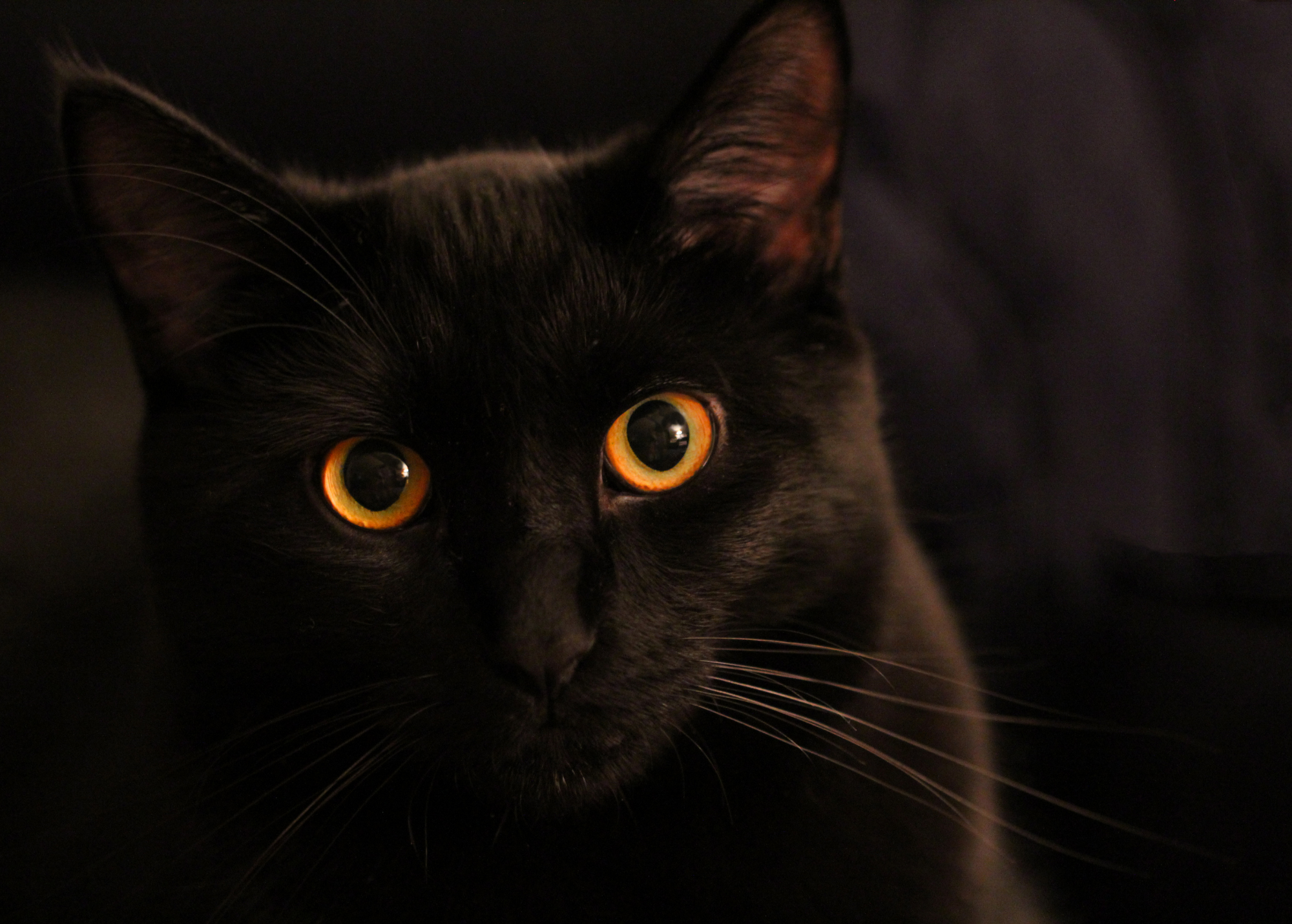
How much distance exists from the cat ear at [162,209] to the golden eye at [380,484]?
0.54ft

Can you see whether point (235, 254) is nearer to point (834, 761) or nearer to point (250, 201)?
point (250, 201)

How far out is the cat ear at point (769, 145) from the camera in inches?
28.6

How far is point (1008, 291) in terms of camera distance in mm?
1312

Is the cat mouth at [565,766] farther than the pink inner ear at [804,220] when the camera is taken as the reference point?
No

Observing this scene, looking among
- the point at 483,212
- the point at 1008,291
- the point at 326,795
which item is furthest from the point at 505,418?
the point at 1008,291

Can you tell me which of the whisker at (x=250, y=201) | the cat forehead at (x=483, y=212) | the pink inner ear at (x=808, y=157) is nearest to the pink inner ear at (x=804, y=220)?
the pink inner ear at (x=808, y=157)

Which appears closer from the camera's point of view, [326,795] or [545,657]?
[545,657]

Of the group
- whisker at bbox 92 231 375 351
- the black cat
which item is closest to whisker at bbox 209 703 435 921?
the black cat

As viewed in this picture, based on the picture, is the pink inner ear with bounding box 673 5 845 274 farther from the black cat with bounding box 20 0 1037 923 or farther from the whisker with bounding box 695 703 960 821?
the whisker with bounding box 695 703 960 821

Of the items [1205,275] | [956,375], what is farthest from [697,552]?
→ [1205,275]

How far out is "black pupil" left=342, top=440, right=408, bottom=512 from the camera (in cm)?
70

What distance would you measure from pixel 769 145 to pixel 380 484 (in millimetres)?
417

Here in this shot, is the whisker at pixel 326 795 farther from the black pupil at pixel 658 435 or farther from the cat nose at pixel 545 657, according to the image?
the black pupil at pixel 658 435

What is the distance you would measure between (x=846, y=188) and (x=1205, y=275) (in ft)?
1.54
